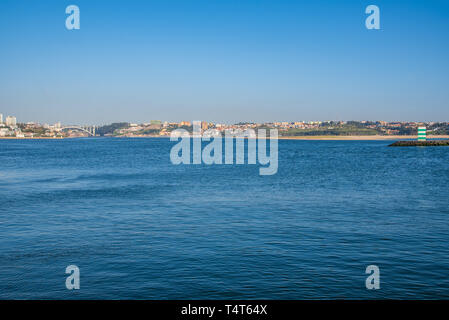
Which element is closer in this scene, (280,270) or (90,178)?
(280,270)

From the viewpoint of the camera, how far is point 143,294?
10.6 metres

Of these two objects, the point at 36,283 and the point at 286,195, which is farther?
the point at 286,195

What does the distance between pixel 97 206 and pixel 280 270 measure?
1463cm

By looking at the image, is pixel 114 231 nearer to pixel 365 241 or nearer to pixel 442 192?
pixel 365 241

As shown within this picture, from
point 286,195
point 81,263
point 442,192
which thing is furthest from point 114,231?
point 442,192

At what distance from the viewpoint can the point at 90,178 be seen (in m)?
40.6

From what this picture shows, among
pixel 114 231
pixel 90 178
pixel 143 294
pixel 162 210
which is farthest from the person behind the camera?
pixel 90 178

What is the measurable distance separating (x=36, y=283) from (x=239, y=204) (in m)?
14.4

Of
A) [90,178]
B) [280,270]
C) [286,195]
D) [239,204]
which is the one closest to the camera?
[280,270]

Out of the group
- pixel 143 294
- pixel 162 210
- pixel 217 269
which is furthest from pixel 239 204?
pixel 143 294
